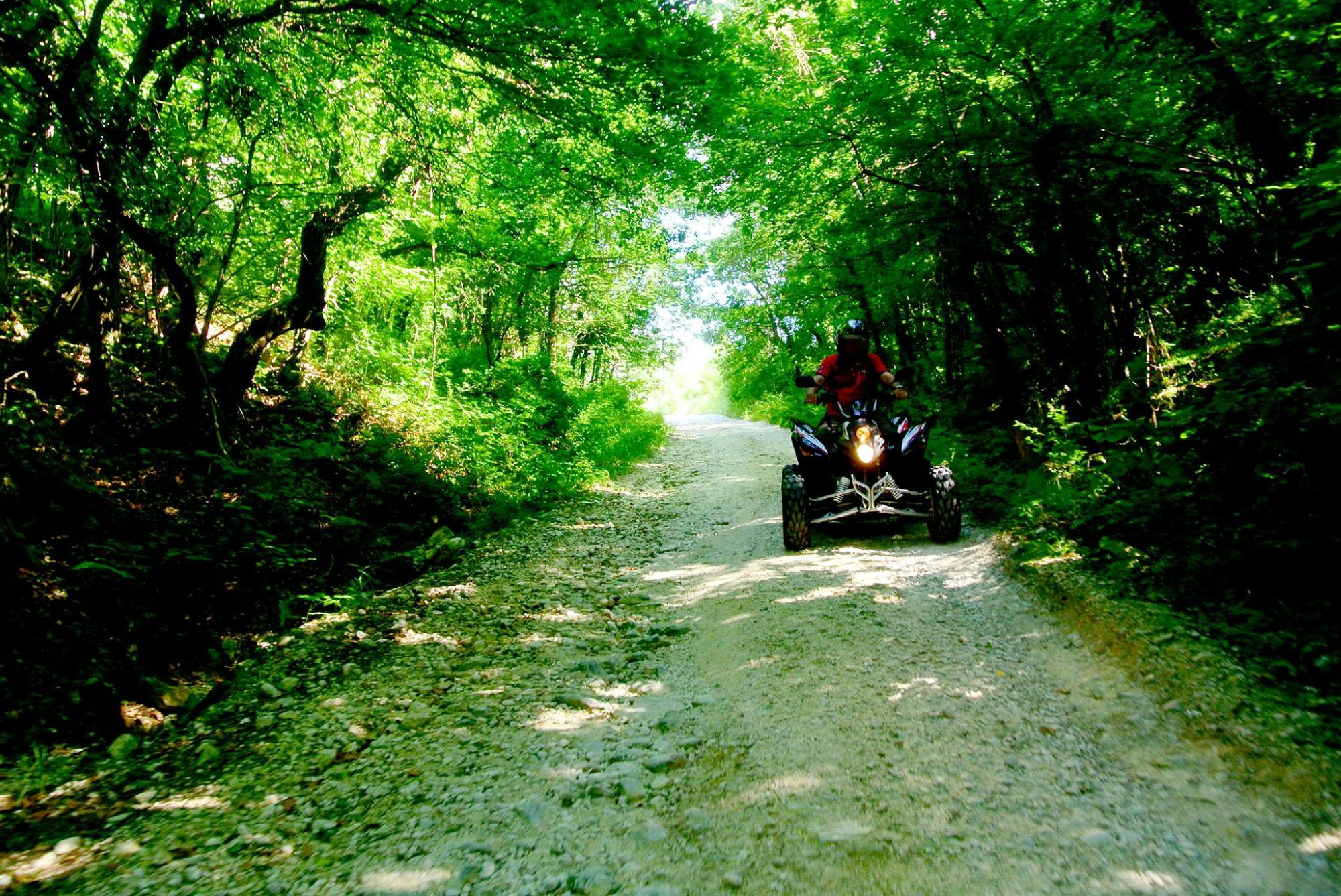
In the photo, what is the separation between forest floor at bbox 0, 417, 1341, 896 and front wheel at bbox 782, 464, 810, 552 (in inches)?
40.5

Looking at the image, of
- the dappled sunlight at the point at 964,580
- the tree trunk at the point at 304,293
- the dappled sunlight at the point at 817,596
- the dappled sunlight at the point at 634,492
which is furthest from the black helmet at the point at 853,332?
the tree trunk at the point at 304,293

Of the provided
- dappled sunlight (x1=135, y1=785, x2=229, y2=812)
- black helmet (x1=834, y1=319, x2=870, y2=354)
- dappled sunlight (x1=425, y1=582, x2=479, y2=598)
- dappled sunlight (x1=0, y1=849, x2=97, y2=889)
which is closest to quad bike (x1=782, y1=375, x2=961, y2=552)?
black helmet (x1=834, y1=319, x2=870, y2=354)

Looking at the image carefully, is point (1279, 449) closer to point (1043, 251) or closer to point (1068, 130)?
point (1068, 130)

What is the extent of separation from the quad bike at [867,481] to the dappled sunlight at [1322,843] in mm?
3722

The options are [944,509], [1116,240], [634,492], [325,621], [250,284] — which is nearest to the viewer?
[325,621]

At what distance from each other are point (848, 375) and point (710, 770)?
4.65 m

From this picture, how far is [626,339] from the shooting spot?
21.3 m

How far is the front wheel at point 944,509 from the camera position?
18.6 feet

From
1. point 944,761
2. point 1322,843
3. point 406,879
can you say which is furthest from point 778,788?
point 1322,843

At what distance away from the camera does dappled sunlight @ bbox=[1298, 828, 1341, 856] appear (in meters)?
1.97

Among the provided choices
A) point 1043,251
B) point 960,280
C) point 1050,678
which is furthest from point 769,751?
point 960,280

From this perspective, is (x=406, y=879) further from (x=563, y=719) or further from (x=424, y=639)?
(x=424, y=639)

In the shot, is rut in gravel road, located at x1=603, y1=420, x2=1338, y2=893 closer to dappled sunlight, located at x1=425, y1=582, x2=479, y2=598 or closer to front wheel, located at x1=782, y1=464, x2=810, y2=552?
front wheel, located at x1=782, y1=464, x2=810, y2=552

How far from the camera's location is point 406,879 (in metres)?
2.26
